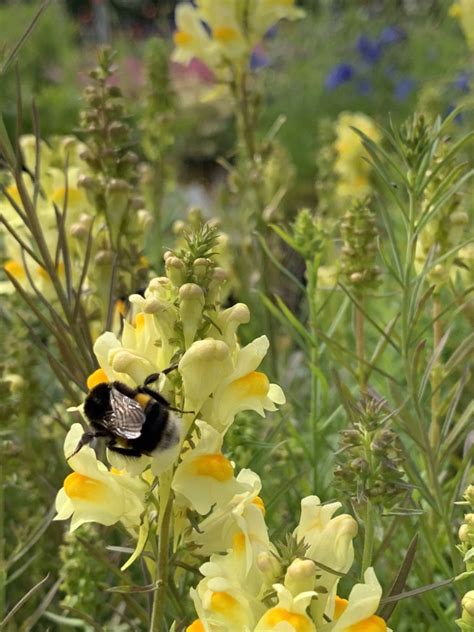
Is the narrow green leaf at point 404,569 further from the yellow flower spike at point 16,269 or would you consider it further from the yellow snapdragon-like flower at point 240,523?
the yellow flower spike at point 16,269

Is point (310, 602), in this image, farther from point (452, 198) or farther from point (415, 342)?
point (452, 198)

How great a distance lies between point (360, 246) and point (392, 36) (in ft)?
25.5

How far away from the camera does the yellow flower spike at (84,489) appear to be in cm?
103

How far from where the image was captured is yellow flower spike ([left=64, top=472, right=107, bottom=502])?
1033 millimetres

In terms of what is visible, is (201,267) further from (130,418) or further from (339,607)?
(339,607)

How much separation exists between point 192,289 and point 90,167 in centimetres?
72

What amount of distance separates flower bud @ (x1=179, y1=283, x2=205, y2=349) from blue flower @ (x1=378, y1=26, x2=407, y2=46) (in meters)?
7.97

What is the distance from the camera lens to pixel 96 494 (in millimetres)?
1036

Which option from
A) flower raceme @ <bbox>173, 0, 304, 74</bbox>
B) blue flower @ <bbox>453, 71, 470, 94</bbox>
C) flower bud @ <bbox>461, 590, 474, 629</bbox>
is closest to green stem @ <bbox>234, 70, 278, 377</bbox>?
flower raceme @ <bbox>173, 0, 304, 74</bbox>

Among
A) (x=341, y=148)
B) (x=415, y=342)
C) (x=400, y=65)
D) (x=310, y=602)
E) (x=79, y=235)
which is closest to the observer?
(x=310, y=602)

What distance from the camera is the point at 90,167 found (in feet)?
5.28

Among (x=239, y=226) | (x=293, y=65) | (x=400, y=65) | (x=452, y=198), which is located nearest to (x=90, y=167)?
(x=452, y=198)

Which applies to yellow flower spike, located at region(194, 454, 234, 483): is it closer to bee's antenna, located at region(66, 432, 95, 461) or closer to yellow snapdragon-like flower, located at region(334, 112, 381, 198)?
bee's antenna, located at region(66, 432, 95, 461)

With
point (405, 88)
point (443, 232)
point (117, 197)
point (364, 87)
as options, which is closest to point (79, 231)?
point (117, 197)
